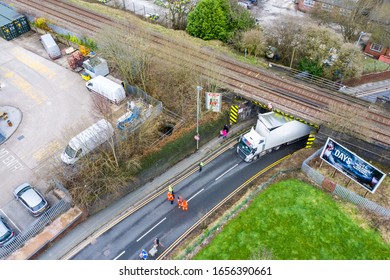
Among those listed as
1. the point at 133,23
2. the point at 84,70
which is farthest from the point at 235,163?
the point at 133,23

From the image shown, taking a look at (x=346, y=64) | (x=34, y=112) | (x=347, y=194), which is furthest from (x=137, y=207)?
(x=346, y=64)

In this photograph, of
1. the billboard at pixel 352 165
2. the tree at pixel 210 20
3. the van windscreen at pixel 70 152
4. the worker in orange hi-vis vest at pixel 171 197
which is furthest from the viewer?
the tree at pixel 210 20

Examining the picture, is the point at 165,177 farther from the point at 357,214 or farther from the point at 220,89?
the point at 357,214

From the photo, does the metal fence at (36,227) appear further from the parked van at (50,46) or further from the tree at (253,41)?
the tree at (253,41)

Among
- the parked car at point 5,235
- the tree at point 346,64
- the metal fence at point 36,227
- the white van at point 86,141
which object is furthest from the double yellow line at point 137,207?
the tree at point 346,64

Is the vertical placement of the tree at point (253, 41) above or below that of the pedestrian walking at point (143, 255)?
above

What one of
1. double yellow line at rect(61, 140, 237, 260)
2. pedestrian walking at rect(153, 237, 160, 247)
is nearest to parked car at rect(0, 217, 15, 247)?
double yellow line at rect(61, 140, 237, 260)

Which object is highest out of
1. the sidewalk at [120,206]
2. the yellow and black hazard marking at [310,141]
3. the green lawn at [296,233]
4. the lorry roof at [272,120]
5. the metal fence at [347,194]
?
the lorry roof at [272,120]
